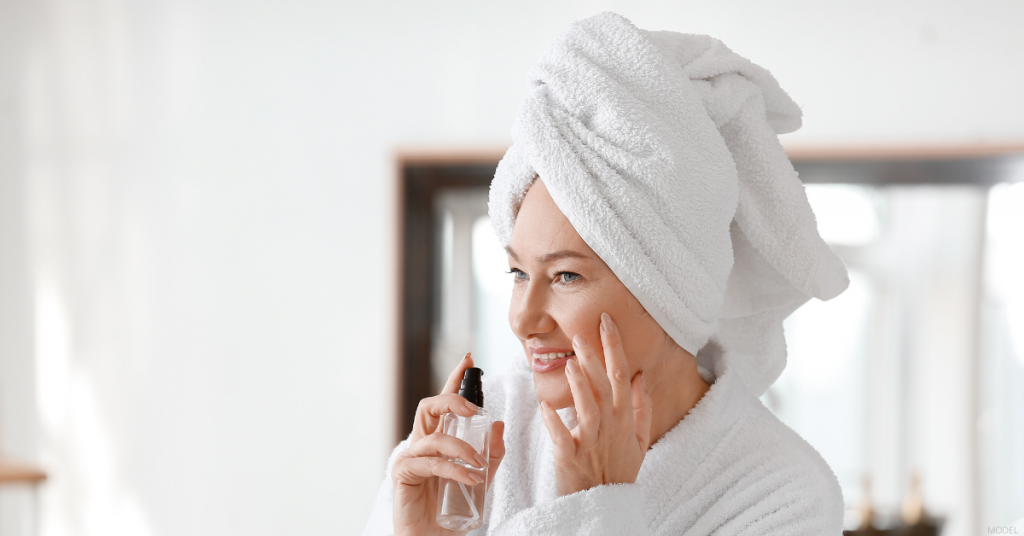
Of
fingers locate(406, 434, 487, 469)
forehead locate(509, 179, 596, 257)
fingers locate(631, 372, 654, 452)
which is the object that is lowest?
fingers locate(406, 434, 487, 469)

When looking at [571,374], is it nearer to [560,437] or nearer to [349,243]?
[560,437]

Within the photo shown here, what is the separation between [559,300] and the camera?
708 mm

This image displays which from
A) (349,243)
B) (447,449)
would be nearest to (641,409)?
(447,449)

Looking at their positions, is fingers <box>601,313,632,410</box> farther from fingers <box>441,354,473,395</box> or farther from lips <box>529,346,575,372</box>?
fingers <box>441,354,473,395</box>

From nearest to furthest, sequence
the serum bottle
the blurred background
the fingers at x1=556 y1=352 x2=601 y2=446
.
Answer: the fingers at x1=556 y1=352 x2=601 y2=446
the serum bottle
the blurred background

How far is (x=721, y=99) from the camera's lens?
0.74 meters

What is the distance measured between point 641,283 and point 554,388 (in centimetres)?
14

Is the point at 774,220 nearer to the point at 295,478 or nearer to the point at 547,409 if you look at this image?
the point at 547,409

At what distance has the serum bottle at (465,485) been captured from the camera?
73 centimetres

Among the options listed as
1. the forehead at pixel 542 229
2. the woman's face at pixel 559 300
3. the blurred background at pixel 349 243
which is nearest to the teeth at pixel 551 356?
the woman's face at pixel 559 300

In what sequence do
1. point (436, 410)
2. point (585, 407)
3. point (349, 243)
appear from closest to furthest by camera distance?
point (585, 407)
point (436, 410)
point (349, 243)

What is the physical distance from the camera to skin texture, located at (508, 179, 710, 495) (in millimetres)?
638

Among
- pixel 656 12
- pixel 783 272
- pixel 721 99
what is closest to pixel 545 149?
pixel 721 99

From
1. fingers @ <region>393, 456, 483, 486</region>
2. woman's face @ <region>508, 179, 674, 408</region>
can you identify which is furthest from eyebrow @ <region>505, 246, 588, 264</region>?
fingers @ <region>393, 456, 483, 486</region>
